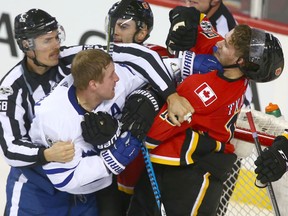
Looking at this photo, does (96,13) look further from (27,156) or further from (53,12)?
(27,156)

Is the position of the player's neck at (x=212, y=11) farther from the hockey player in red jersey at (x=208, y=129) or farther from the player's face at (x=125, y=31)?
the hockey player in red jersey at (x=208, y=129)

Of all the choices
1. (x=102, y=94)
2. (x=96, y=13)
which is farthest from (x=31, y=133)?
(x=96, y=13)

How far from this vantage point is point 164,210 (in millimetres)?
2588

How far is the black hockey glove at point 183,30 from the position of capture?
2.85m

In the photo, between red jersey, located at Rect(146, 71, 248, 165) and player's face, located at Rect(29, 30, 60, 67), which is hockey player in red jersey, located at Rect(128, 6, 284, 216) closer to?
Answer: red jersey, located at Rect(146, 71, 248, 165)

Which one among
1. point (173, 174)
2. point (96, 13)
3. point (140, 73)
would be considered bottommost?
point (96, 13)

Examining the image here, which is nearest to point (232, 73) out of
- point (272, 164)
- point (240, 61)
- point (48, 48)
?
point (240, 61)

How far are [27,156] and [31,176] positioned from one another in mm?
156

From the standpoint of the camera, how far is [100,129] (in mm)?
2461

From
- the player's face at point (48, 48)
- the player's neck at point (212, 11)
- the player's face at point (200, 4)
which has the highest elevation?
the player's face at point (48, 48)

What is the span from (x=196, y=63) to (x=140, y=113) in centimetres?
35

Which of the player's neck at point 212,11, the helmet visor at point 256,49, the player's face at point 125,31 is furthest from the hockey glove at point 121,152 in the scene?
the player's neck at point 212,11

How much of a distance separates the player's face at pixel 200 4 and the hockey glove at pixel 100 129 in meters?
1.12

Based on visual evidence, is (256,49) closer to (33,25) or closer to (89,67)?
(89,67)
